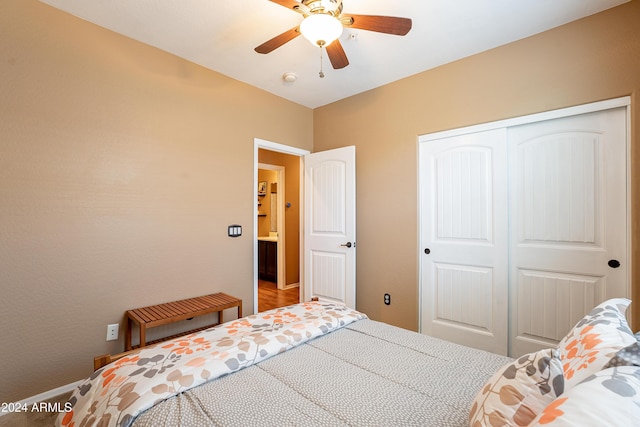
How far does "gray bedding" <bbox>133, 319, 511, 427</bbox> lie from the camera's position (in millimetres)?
917

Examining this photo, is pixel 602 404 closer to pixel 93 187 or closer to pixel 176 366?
pixel 176 366

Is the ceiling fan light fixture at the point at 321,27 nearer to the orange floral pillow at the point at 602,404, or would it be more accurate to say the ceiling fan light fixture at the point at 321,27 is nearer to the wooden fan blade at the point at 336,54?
the wooden fan blade at the point at 336,54

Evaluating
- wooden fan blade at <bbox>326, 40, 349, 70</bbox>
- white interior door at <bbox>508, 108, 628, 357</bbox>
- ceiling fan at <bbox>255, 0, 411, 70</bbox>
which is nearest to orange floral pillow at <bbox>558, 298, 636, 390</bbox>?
white interior door at <bbox>508, 108, 628, 357</bbox>

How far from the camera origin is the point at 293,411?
951 millimetres

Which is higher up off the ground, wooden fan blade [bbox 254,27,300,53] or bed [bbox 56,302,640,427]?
wooden fan blade [bbox 254,27,300,53]

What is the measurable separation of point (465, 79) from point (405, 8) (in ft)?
3.24

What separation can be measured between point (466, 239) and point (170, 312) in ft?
8.46

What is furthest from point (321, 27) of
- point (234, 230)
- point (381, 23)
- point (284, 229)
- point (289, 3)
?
point (284, 229)

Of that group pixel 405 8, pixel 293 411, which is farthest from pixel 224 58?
pixel 293 411

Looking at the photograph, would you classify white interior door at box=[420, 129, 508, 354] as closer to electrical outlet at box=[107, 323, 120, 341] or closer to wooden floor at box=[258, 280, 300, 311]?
wooden floor at box=[258, 280, 300, 311]

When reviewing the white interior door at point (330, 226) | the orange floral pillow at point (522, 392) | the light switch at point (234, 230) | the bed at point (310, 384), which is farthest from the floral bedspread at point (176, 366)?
the white interior door at point (330, 226)

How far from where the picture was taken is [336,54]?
1.97 m

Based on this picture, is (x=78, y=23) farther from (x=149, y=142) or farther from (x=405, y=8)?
(x=405, y=8)

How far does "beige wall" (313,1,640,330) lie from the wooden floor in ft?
4.48
